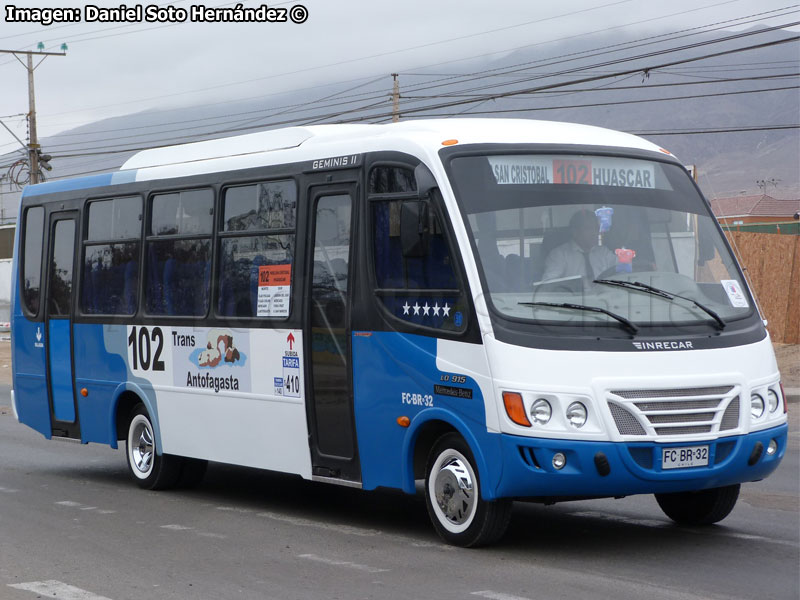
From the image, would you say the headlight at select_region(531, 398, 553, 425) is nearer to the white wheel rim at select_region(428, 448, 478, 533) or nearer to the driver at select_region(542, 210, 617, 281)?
the white wheel rim at select_region(428, 448, 478, 533)

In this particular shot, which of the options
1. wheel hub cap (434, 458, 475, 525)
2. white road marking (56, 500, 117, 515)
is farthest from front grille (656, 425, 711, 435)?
white road marking (56, 500, 117, 515)

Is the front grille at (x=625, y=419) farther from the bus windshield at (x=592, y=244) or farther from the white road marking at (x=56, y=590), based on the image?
the white road marking at (x=56, y=590)

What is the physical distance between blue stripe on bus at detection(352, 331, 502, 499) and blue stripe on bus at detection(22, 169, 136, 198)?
411cm

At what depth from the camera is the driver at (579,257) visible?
8289 mm

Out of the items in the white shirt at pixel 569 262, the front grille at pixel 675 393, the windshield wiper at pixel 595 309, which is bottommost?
the front grille at pixel 675 393

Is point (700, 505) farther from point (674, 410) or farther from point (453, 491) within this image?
point (453, 491)

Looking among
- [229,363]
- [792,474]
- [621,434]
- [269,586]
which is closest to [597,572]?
[621,434]

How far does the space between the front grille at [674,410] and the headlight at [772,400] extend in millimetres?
372

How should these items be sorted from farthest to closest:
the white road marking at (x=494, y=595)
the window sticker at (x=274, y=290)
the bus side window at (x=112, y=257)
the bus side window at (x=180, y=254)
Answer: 1. the bus side window at (x=112, y=257)
2. the bus side window at (x=180, y=254)
3. the window sticker at (x=274, y=290)
4. the white road marking at (x=494, y=595)

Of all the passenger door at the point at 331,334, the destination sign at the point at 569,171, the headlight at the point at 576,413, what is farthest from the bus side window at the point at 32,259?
the headlight at the point at 576,413

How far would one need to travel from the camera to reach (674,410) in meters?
7.86

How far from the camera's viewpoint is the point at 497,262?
8273 millimetres

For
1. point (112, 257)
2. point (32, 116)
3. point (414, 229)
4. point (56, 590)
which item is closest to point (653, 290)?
point (414, 229)

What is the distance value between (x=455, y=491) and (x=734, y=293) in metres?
2.26
